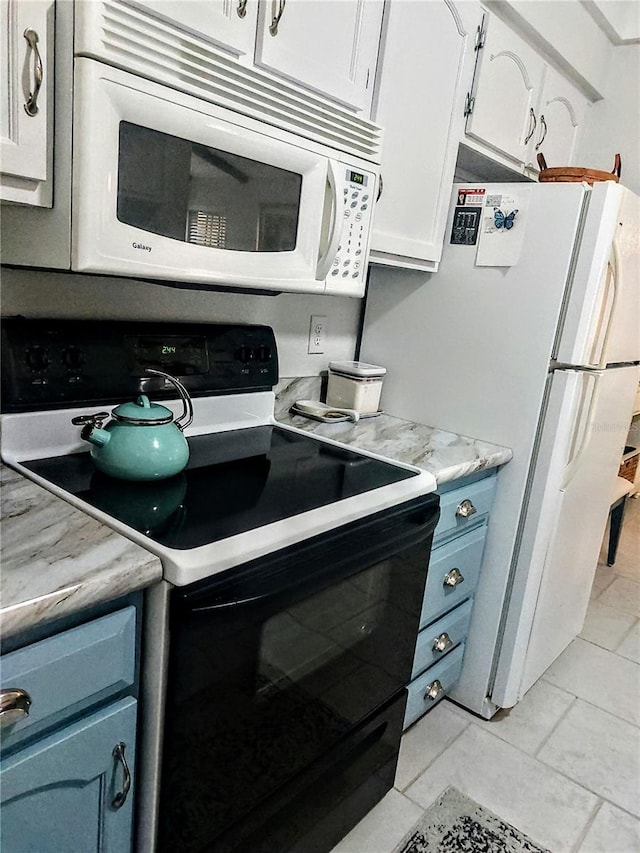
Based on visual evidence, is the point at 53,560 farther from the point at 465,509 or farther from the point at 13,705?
the point at 465,509

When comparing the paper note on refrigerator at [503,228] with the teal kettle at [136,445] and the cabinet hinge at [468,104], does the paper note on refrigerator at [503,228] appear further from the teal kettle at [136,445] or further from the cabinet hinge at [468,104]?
the teal kettle at [136,445]

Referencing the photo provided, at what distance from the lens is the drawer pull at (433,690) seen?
1845 mm

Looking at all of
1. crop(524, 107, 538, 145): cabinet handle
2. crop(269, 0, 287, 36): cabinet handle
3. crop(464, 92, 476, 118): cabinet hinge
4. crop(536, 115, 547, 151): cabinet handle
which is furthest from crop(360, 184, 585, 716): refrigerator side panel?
crop(269, 0, 287, 36): cabinet handle

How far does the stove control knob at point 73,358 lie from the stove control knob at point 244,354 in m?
0.43

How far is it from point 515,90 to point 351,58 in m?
0.90

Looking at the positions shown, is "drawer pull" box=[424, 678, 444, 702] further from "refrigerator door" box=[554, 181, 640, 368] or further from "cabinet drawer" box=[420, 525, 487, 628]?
"refrigerator door" box=[554, 181, 640, 368]

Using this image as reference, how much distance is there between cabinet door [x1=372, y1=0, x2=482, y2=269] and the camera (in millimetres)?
1498

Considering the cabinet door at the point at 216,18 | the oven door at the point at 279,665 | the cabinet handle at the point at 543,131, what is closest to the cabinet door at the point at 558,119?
the cabinet handle at the point at 543,131

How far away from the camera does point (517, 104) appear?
6.71 feet

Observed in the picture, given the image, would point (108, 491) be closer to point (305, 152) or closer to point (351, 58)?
point (305, 152)

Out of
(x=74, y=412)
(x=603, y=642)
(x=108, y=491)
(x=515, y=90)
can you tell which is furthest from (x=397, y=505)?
(x=603, y=642)

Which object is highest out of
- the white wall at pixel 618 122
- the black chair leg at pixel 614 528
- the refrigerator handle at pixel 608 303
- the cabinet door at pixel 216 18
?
the white wall at pixel 618 122

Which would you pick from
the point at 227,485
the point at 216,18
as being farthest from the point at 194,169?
the point at 227,485

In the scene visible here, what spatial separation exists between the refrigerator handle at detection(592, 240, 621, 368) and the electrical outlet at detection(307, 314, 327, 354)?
82 centimetres
